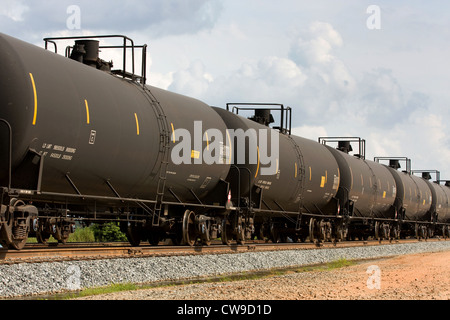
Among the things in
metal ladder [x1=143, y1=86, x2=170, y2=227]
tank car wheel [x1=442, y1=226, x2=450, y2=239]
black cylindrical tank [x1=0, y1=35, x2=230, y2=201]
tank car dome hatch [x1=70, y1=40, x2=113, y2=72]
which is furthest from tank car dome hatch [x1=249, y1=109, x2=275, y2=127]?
tank car wheel [x1=442, y1=226, x2=450, y2=239]

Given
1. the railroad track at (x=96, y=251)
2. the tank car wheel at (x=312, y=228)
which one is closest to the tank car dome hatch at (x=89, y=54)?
the railroad track at (x=96, y=251)

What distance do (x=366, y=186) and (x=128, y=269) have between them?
18608 millimetres

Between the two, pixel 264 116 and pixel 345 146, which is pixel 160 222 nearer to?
pixel 264 116

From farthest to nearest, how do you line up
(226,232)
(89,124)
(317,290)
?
(226,232) < (89,124) < (317,290)

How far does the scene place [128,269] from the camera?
42.4ft

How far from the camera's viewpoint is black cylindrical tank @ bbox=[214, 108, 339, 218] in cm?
1884

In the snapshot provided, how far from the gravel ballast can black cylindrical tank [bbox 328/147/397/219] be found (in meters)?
6.82

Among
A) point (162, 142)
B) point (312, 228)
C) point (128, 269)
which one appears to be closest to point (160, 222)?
point (162, 142)

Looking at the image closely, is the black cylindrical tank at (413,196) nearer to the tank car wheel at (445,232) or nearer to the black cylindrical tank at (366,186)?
the black cylindrical tank at (366,186)

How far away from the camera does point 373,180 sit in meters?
30.7

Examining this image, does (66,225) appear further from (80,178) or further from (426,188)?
(426,188)

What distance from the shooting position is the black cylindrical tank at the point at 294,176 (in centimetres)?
1884

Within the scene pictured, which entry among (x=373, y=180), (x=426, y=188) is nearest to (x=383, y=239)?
(x=373, y=180)

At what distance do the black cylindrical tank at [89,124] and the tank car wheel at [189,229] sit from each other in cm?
82
